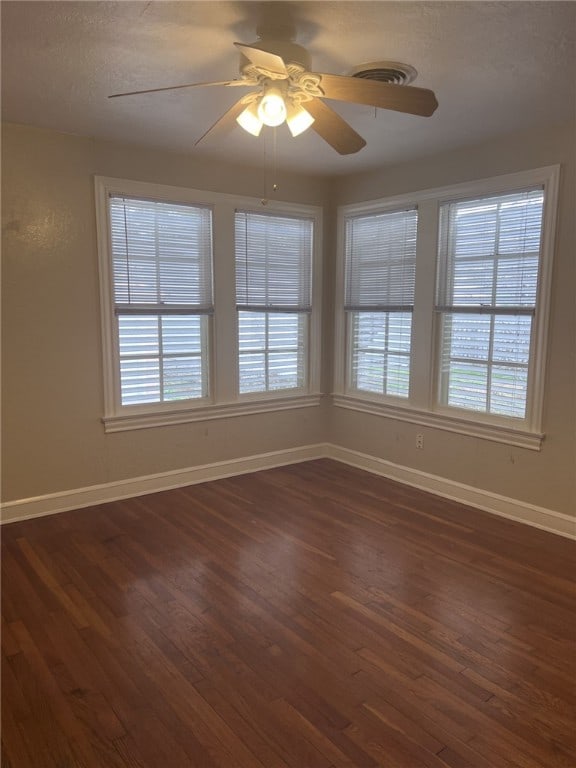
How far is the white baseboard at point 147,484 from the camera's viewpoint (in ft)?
12.2

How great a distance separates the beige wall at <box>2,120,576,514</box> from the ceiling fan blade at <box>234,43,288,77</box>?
7.04 ft

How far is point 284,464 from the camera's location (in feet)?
16.3

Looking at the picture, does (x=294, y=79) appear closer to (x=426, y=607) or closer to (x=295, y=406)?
(x=426, y=607)

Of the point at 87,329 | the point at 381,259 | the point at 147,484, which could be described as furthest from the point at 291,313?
the point at 147,484

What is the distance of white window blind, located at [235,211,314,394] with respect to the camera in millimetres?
4539

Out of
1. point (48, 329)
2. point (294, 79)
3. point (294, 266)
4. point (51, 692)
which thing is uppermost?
point (294, 79)

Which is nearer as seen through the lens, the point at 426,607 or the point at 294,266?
the point at 426,607

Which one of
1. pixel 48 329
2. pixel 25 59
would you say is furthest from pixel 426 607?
pixel 25 59

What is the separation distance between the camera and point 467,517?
3.77 m

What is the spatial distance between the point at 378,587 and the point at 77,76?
3.02 meters

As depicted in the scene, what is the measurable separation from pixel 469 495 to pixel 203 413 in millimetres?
2201

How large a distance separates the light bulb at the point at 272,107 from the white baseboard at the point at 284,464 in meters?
2.90

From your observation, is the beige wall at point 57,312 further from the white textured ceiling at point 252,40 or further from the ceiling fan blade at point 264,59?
the ceiling fan blade at point 264,59

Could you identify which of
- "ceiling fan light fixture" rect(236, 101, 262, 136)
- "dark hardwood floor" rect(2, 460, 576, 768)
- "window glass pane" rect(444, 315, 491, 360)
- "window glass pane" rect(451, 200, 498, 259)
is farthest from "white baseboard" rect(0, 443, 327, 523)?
"ceiling fan light fixture" rect(236, 101, 262, 136)
